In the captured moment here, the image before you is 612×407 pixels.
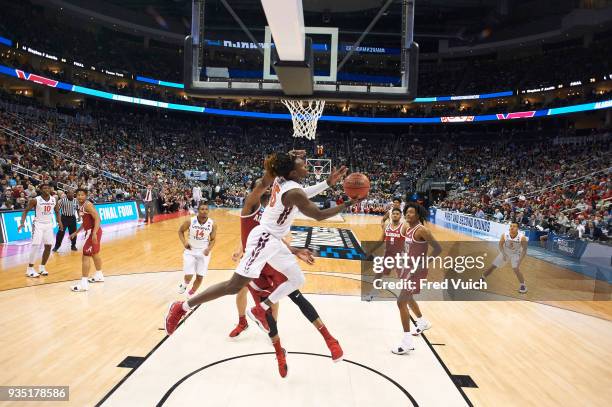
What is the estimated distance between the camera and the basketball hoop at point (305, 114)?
8570mm

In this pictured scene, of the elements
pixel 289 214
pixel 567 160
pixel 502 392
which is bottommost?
pixel 502 392

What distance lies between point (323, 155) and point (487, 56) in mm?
16600

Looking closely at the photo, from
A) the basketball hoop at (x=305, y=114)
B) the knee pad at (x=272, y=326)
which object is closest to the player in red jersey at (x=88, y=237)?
the basketball hoop at (x=305, y=114)

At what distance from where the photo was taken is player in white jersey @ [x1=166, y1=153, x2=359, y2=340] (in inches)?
151

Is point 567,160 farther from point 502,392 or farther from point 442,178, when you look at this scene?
point 502,392

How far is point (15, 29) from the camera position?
26.5 metres

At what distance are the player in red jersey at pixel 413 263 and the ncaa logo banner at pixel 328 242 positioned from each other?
5224mm

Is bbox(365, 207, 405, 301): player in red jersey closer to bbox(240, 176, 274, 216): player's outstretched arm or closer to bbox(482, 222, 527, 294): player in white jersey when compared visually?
bbox(482, 222, 527, 294): player in white jersey

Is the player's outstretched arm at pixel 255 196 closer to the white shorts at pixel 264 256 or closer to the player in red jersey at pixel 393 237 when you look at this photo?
the white shorts at pixel 264 256

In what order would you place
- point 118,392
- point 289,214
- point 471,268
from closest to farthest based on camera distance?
point 118,392 < point 289,214 < point 471,268

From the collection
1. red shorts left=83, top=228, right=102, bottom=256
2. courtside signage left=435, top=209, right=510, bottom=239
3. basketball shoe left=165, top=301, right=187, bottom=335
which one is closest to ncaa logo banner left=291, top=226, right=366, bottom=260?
red shorts left=83, top=228, right=102, bottom=256

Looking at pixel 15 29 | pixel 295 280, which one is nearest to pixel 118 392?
pixel 295 280

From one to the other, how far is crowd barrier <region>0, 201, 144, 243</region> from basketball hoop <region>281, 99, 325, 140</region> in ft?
23.1

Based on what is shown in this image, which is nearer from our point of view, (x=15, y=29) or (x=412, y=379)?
(x=412, y=379)
